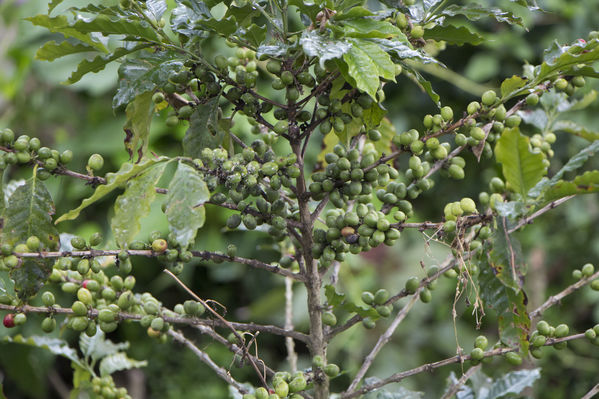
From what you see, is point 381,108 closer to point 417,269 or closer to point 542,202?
point 542,202

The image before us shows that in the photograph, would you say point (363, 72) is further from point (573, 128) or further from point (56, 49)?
point (573, 128)

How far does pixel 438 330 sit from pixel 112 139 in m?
1.47

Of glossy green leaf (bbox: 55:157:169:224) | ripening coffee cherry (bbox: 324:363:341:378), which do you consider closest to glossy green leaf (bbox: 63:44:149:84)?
glossy green leaf (bbox: 55:157:169:224)

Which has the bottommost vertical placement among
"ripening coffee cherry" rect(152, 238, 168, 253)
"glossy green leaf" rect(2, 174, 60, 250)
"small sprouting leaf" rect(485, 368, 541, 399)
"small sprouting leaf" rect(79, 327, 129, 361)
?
"small sprouting leaf" rect(79, 327, 129, 361)

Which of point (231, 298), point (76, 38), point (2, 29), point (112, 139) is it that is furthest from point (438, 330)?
point (2, 29)

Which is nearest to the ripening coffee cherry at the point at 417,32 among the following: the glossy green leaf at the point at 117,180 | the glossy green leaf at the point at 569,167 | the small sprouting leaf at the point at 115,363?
the glossy green leaf at the point at 569,167

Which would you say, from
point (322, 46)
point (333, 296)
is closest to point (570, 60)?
point (322, 46)

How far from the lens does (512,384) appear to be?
3.08ft

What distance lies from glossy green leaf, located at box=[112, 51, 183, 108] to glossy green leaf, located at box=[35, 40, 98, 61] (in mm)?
92

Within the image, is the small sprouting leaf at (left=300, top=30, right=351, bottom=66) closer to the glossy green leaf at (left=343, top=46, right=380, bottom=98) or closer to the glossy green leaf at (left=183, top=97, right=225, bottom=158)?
the glossy green leaf at (left=343, top=46, right=380, bottom=98)

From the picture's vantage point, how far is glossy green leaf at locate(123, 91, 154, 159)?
74 centimetres

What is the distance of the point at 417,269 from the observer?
224 cm

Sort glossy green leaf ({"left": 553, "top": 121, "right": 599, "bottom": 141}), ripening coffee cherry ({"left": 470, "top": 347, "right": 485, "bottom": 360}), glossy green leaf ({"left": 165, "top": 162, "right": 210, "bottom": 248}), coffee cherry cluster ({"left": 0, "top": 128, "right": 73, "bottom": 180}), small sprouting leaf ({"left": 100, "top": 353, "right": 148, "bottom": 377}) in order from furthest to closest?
small sprouting leaf ({"left": 100, "top": 353, "right": 148, "bottom": 377}), glossy green leaf ({"left": 553, "top": 121, "right": 599, "bottom": 141}), ripening coffee cherry ({"left": 470, "top": 347, "right": 485, "bottom": 360}), coffee cherry cluster ({"left": 0, "top": 128, "right": 73, "bottom": 180}), glossy green leaf ({"left": 165, "top": 162, "right": 210, "bottom": 248})

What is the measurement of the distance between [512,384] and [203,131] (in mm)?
611
